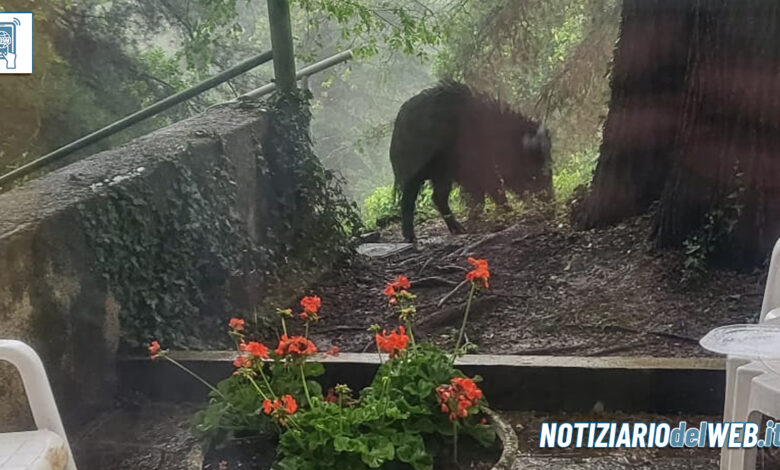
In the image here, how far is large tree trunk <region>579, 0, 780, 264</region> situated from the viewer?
5.17 ft

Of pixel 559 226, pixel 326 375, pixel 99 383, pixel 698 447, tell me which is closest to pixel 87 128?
pixel 99 383

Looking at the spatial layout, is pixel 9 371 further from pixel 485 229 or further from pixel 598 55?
pixel 598 55

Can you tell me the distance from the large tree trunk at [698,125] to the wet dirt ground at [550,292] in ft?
0.20

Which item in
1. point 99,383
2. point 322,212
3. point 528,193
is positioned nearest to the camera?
point 99,383

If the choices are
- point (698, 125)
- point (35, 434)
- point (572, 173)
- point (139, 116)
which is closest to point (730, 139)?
point (698, 125)

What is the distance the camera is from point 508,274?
1.73 meters

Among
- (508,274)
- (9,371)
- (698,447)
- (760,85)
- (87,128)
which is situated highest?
(760,85)

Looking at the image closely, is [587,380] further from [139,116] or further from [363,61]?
[139,116]

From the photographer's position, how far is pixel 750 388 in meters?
1.06

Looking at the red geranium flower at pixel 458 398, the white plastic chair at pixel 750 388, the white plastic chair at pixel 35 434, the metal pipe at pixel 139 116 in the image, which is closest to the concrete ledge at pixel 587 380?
the white plastic chair at pixel 750 388

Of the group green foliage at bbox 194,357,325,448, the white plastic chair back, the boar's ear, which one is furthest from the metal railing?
the white plastic chair back

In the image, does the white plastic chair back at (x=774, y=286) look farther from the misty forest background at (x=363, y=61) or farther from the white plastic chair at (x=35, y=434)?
the white plastic chair at (x=35, y=434)

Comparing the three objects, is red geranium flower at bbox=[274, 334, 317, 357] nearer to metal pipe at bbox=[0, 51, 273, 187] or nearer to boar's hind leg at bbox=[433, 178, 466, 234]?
boar's hind leg at bbox=[433, 178, 466, 234]

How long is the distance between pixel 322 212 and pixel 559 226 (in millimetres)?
536
